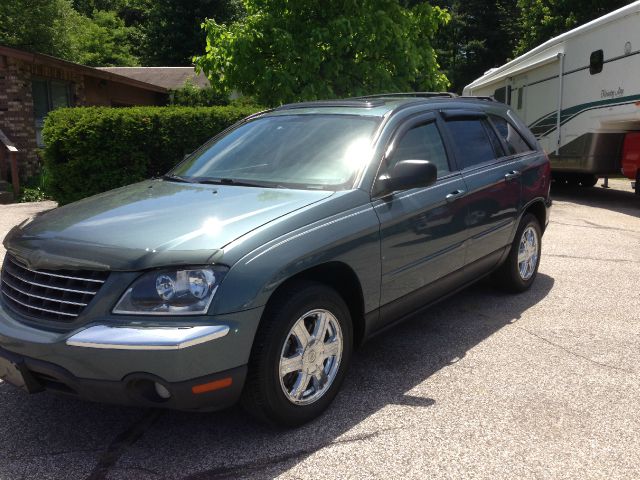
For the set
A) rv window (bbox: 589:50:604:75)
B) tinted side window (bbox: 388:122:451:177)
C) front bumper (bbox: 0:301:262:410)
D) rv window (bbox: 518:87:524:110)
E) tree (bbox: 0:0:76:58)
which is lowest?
front bumper (bbox: 0:301:262:410)

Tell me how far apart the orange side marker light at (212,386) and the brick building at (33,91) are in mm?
13488

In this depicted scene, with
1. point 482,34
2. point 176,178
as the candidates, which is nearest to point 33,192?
point 176,178

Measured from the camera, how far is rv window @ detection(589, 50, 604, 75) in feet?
36.3

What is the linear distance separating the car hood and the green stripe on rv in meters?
8.74

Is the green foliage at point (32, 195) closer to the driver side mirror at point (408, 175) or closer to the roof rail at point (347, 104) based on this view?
the roof rail at point (347, 104)

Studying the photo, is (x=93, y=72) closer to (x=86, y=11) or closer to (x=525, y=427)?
(x=525, y=427)

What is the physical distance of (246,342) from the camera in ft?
9.29

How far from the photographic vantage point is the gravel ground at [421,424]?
2879mm

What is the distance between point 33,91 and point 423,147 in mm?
13856

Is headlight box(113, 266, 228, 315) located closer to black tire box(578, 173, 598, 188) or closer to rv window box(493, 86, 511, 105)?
black tire box(578, 173, 598, 188)

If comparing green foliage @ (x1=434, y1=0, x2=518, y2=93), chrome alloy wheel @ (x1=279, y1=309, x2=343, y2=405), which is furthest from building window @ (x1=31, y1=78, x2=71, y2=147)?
green foliage @ (x1=434, y1=0, x2=518, y2=93)

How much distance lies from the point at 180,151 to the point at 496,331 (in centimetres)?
699

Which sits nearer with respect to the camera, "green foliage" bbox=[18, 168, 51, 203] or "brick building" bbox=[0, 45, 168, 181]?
"green foliage" bbox=[18, 168, 51, 203]

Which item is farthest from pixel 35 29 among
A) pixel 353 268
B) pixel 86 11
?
pixel 353 268
